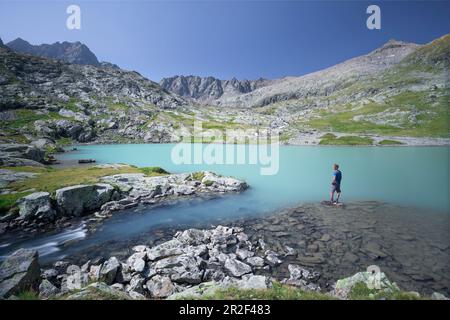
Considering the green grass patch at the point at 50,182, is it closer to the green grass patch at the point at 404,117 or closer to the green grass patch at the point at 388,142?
the green grass patch at the point at 388,142

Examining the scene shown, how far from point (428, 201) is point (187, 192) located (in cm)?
2980

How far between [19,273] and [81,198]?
16.8 m

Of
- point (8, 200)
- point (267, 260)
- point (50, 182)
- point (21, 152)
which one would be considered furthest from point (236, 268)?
point (21, 152)

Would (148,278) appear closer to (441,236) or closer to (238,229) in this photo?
(238,229)

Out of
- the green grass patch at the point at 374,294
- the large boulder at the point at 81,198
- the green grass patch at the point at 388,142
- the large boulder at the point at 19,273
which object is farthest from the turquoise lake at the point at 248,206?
the green grass patch at the point at 388,142

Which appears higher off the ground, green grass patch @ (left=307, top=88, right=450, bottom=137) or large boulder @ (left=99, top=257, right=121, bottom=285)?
green grass patch @ (left=307, top=88, right=450, bottom=137)

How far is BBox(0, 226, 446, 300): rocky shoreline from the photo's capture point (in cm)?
991

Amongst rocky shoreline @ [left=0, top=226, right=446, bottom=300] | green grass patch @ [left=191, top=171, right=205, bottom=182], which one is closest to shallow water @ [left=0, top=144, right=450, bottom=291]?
rocky shoreline @ [left=0, top=226, right=446, bottom=300]

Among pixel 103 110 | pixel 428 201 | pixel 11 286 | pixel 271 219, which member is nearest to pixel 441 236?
pixel 428 201

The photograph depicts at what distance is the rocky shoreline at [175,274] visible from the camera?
991cm

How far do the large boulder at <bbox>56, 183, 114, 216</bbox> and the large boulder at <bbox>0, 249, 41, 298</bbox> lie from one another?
14367 millimetres

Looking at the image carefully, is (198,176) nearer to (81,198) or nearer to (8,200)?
(81,198)

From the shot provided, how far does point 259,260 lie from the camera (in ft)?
49.9

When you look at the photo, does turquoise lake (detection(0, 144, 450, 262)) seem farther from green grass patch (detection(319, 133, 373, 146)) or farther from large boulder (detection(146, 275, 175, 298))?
green grass patch (detection(319, 133, 373, 146))
